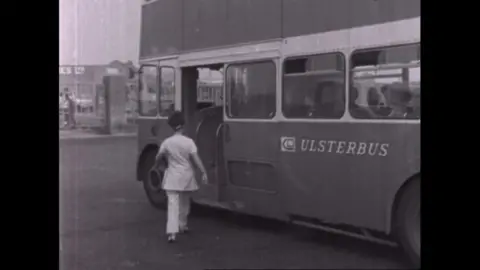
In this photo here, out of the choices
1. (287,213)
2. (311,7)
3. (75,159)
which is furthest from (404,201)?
(75,159)

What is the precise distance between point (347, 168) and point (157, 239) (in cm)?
225

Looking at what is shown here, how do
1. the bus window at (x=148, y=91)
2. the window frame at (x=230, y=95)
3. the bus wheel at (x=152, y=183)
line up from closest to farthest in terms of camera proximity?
the window frame at (x=230, y=95) < the bus window at (x=148, y=91) < the bus wheel at (x=152, y=183)

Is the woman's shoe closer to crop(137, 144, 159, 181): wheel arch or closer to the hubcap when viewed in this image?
the hubcap

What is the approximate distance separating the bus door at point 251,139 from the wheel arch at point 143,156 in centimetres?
150

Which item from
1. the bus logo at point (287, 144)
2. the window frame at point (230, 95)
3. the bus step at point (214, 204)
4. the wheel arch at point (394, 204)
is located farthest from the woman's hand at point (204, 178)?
the wheel arch at point (394, 204)

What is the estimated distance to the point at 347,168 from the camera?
5.78 metres

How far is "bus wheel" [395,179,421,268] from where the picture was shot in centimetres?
540

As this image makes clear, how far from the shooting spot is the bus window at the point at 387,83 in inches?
208

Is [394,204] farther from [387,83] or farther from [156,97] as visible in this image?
[156,97]

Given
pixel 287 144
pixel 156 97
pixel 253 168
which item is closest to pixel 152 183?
pixel 156 97

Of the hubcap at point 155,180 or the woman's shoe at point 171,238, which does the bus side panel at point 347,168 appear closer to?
the woman's shoe at point 171,238

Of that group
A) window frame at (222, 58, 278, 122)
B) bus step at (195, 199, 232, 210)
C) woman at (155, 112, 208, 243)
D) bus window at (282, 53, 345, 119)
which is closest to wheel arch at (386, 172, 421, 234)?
bus window at (282, 53, 345, 119)

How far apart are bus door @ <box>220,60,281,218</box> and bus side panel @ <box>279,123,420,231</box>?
0.20 m
